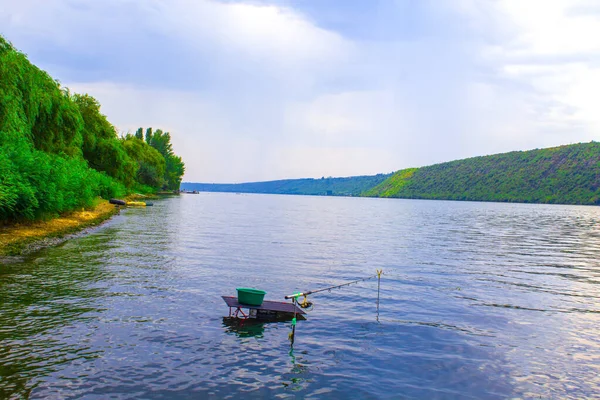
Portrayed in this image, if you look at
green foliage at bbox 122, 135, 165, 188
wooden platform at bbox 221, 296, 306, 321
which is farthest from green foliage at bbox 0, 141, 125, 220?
green foliage at bbox 122, 135, 165, 188

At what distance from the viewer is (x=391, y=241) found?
46.9 meters

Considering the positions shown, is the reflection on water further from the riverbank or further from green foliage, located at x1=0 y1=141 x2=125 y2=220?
green foliage, located at x1=0 y1=141 x2=125 y2=220

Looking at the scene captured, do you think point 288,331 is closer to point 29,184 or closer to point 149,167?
point 29,184

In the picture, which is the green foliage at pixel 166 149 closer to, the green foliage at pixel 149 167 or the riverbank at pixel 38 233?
the green foliage at pixel 149 167

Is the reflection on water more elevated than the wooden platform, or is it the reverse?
the wooden platform

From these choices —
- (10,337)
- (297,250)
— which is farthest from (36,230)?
(10,337)

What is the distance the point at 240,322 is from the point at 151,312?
3397mm

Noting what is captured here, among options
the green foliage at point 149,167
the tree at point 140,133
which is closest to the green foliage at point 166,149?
the tree at point 140,133

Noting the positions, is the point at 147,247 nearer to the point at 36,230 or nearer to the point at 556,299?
the point at 36,230

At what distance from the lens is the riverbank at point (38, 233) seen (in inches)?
1059

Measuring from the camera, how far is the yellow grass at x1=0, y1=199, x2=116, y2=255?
27183 mm

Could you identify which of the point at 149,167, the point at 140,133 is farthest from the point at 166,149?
the point at 149,167

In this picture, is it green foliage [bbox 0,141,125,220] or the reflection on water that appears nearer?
the reflection on water

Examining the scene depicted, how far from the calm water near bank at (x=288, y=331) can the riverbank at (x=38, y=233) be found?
173 centimetres
